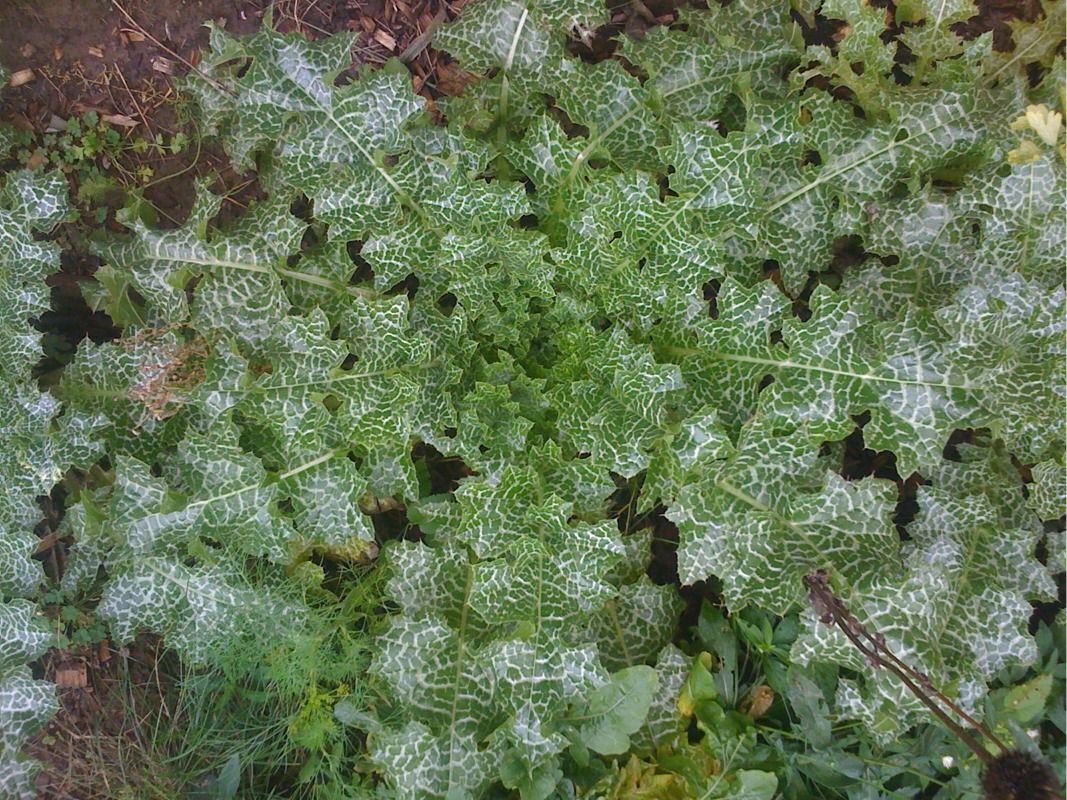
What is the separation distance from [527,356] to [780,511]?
37.3 inches

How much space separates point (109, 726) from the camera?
3043mm

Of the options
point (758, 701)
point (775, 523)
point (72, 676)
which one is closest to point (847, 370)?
point (775, 523)

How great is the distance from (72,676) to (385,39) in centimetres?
250

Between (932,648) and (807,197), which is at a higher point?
(807,197)

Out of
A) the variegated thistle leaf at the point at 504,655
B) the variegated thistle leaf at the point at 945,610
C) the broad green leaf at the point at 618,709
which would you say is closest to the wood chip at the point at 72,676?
the variegated thistle leaf at the point at 504,655

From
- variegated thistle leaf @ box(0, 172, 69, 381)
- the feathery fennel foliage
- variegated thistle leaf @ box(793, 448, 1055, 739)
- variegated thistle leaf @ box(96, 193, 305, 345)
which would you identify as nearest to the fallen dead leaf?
the feathery fennel foliage

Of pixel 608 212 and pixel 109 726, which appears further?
pixel 109 726

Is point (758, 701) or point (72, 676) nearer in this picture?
point (758, 701)

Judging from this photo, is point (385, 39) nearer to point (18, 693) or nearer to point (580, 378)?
point (580, 378)

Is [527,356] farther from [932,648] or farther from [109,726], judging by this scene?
[109,726]

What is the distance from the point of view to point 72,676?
3037 mm

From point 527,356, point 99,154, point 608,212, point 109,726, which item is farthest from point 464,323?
point 109,726

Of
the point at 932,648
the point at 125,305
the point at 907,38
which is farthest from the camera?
the point at 125,305

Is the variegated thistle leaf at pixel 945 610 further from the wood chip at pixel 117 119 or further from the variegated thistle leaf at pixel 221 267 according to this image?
the wood chip at pixel 117 119
